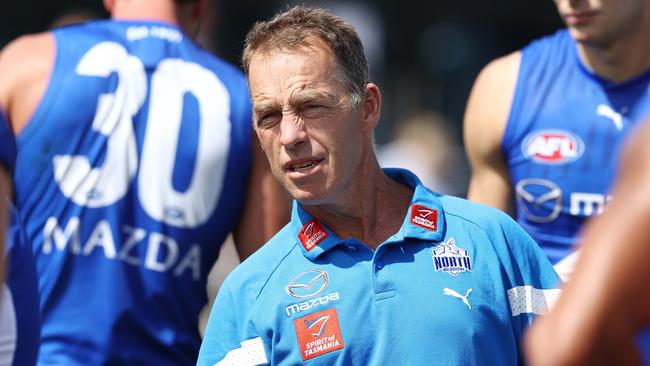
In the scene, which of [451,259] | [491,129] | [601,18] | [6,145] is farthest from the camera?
[491,129]

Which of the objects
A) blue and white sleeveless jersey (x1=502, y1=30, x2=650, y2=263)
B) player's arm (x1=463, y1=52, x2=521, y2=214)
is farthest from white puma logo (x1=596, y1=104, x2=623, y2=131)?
player's arm (x1=463, y1=52, x2=521, y2=214)

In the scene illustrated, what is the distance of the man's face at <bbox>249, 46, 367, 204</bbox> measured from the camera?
3.26 metres

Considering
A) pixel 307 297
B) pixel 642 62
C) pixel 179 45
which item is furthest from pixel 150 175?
pixel 642 62

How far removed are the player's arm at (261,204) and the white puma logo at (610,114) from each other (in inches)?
48.7

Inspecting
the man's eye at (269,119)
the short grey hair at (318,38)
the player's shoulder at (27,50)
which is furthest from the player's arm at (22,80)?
the man's eye at (269,119)

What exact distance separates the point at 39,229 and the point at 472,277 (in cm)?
185

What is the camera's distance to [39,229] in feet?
14.6

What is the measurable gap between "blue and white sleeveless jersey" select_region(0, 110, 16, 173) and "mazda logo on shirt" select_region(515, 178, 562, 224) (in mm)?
2132

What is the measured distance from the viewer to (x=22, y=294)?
135 inches

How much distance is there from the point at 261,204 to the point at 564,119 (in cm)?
120

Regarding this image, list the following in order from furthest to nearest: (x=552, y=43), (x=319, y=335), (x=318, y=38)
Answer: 1. (x=552, y=43)
2. (x=318, y=38)
3. (x=319, y=335)

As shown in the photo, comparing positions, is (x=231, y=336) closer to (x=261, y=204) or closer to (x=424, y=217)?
(x=424, y=217)

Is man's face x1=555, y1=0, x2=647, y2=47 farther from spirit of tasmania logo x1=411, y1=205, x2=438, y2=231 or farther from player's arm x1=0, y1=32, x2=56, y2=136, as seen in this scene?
player's arm x1=0, y1=32, x2=56, y2=136

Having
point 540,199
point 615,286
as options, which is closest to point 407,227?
point 615,286
